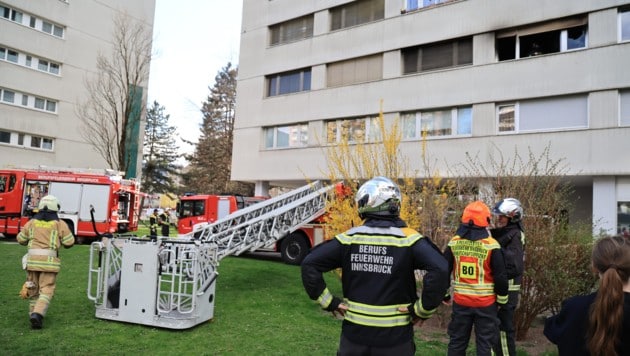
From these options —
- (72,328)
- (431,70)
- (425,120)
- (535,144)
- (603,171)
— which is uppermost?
(431,70)

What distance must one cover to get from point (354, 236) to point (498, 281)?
2192 mm

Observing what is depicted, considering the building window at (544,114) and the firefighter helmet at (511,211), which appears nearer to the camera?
the firefighter helmet at (511,211)

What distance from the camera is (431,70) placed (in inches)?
729

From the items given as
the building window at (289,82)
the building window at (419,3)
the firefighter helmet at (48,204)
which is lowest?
the firefighter helmet at (48,204)

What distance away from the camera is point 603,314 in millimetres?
2035

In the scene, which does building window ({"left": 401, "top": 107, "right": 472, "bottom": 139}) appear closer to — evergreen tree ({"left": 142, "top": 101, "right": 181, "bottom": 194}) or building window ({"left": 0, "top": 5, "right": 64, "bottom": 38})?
building window ({"left": 0, "top": 5, "right": 64, "bottom": 38})

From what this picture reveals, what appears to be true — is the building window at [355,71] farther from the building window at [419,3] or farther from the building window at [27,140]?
the building window at [27,140]

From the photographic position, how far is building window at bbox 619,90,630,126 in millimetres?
14516

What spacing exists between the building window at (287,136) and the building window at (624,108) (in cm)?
1308

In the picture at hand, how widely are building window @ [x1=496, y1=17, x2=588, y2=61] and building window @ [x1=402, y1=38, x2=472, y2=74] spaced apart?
1.30 m

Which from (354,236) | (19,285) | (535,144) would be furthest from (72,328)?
(535,144)

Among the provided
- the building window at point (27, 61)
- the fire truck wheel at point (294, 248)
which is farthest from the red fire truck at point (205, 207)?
the building window at point (27, 61)

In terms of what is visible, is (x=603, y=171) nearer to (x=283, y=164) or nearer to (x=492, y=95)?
(x=492, y=95)

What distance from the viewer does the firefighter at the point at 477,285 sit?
4508 millimetres
